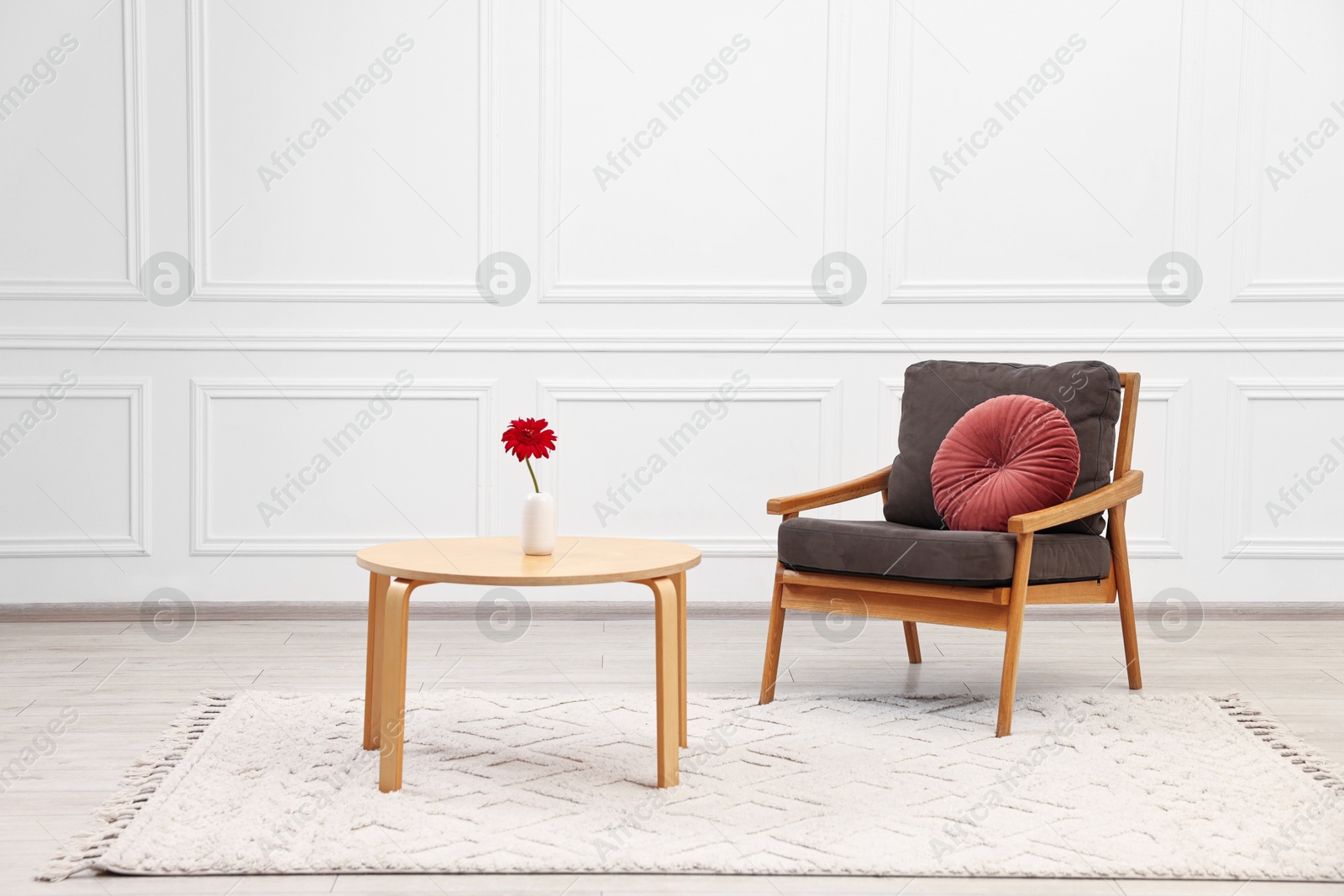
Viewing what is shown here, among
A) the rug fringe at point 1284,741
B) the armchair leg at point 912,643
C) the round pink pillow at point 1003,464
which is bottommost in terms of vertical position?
the rug fringe at point 1284,741

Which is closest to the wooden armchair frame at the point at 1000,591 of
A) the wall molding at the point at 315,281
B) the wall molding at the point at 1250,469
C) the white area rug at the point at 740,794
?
the white area rug at the point at 740,794

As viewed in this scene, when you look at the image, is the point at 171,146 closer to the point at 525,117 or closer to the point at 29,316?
the point at 29,316

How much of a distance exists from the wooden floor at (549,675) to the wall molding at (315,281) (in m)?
1.08

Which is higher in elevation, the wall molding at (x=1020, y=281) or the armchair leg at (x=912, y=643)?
the wall molding at (x=1020, y=281)

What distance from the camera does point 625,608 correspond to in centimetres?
394

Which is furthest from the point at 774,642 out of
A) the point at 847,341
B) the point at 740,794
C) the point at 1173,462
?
the point at 1173,462

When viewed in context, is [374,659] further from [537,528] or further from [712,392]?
[712,392]

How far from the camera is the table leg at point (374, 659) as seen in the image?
240cm

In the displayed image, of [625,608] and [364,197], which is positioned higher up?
[364,197]

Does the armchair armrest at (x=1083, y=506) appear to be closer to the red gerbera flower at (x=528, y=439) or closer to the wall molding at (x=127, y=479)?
the red gerbera flower at (x=528, y=439)

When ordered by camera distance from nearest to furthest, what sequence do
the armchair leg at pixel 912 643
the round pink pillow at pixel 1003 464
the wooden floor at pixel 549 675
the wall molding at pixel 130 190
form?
the wooden floor at pixel 549 675 < the round pink pillow at pixel 1003 464 < the armchair leg at pixel 912 643 < the wall molding at pixel 130 190

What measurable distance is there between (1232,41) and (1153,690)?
225 cm

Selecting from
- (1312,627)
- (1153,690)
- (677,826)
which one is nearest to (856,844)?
(677,826)

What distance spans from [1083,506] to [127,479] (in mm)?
2978
